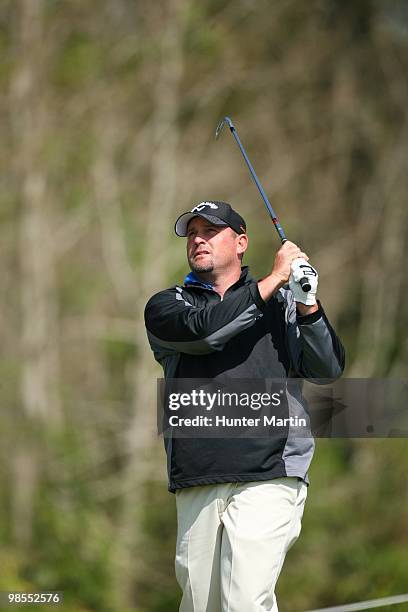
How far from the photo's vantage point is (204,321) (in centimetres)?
294

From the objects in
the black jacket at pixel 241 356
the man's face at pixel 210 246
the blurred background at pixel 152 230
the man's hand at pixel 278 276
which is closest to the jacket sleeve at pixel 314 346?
the black jacket at pixel 241 356

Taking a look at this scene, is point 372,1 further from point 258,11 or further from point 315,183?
point 315,183

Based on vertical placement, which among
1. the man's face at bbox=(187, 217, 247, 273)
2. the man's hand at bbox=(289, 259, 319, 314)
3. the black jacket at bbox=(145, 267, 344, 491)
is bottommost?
the black jacket at bbox=(145, 267, 344, 491)

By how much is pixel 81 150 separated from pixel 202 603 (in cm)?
905

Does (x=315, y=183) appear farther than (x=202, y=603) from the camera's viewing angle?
Yes

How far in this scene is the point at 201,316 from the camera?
9.68 feet

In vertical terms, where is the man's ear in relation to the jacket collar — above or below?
above

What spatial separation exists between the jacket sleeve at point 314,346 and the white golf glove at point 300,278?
6 centimetres

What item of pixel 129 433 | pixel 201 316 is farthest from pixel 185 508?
pixel 129 433

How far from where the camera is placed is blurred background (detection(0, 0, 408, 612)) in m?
9.92

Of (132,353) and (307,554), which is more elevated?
(132,353)

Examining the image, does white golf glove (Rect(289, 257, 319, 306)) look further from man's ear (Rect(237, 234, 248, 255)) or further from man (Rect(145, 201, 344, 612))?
man's ear (Rect(237, 234, 248, 255))

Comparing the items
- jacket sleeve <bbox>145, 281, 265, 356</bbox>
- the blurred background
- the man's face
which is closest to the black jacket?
jacket sleeve <bbox>145, 281, 265, 356</bbox>

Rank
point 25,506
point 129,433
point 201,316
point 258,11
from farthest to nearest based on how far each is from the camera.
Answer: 1. point 258,11
2. point 129,433
3. point 25,506
4. point 201,316
